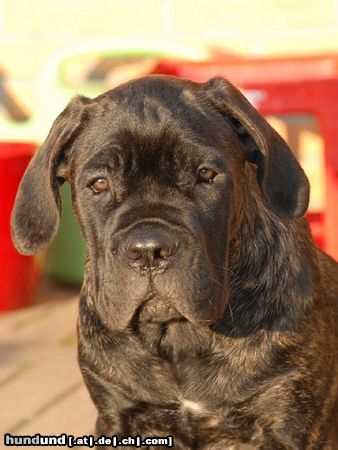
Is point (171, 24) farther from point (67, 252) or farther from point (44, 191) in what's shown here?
point (44, 191)

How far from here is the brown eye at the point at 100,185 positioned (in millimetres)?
4117

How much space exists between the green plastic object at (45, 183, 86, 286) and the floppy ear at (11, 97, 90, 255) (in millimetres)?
2812

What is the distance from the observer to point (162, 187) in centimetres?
405

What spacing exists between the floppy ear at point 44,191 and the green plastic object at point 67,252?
281 cm

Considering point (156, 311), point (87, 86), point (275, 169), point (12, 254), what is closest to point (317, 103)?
point (87, 86)

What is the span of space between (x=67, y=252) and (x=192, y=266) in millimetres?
3595

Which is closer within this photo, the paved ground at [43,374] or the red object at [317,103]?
the paved ground at [43,374]

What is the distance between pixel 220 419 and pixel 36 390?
1.76 meters

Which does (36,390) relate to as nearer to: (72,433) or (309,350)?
(72,433)

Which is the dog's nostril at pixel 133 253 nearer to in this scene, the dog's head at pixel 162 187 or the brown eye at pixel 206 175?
the dog's head at pixel 162 187

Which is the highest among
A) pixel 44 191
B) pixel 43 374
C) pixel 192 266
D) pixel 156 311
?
pixel 44 191

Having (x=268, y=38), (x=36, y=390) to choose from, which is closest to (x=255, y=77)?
(x=268, y=38)

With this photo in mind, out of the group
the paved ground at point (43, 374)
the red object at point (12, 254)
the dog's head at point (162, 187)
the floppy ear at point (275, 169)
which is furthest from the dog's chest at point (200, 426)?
the red object at point (12, 254)

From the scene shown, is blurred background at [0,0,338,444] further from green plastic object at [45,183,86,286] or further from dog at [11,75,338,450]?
dog at [11,75,338,450]
